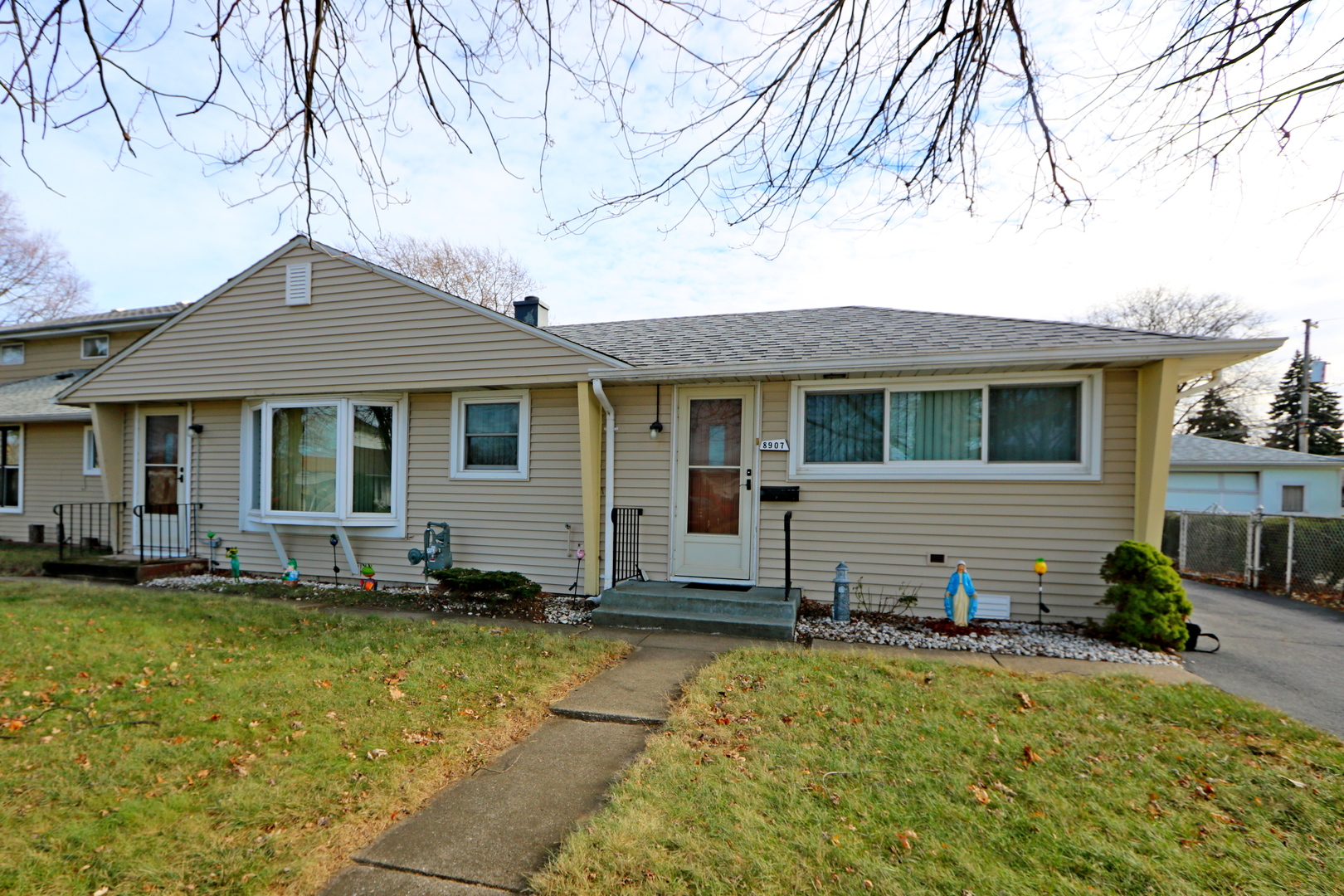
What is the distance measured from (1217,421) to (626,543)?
36.9m

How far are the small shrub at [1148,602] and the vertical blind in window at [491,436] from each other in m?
6.70

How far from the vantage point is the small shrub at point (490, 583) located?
727 centimetres

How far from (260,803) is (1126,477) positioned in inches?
293

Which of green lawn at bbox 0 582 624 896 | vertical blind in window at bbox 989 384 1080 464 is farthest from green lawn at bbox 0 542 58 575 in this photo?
vertical blind in window at bbox 989 384 1080 464

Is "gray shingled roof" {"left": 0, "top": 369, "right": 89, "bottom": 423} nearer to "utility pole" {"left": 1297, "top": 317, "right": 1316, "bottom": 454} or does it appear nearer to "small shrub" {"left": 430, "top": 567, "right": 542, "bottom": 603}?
"small shrub" {"left": 430, "top": 567, "right": 542, "bottom": 603}

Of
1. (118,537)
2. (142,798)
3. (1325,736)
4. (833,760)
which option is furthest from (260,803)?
(118,537)

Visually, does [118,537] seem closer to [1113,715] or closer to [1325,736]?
[1113,715]

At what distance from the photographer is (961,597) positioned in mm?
6453

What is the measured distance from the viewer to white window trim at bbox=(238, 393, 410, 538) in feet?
27.9

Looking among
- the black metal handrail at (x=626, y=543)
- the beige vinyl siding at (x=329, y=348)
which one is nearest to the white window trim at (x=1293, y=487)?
the black metal handrail at (x=626, y=543)

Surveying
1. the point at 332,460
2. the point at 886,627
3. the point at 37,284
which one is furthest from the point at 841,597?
the point at 37,284

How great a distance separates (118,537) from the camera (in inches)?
412

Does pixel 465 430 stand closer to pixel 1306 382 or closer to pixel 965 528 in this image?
pixel 965 528

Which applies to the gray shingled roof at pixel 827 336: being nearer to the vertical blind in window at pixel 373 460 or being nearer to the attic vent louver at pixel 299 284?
the vertical blind in window at pixel 373 460
